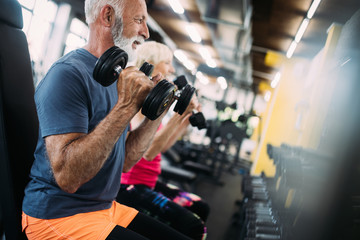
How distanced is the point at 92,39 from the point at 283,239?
Result: 4.82ft

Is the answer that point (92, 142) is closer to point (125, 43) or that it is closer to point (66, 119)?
point (66, 119)

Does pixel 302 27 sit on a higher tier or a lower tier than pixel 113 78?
higher

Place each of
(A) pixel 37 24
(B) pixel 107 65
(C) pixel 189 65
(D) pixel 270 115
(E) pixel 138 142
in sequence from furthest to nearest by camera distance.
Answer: (C) pixel 189 65, (D) pixel 270 115, (A) pixel 37 24, (E) pixel 138 142, (B) pixel 107 65

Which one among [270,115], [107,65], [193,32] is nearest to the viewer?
[107,65]

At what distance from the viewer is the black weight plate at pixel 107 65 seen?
29.5 inches

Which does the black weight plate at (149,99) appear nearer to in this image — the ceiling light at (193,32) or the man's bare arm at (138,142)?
the man's bare arm at (138,142)

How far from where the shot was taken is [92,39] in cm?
102

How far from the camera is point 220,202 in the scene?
384 centimetres

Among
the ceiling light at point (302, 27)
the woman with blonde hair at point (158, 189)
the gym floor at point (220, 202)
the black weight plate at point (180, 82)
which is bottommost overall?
the gym floor at point (220, 202)

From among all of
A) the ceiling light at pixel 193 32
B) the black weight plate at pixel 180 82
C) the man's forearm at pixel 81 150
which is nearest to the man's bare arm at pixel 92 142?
the man's forearm at pixel 81 150

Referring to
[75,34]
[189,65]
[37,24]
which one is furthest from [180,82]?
[189,65]

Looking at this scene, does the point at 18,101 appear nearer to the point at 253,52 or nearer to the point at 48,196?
the point at 48,196

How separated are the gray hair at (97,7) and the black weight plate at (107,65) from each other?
0.29 metres

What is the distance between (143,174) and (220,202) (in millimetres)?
2596
